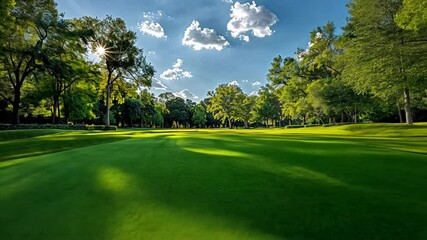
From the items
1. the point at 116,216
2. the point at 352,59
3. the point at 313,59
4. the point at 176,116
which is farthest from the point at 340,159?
the point at 176,116

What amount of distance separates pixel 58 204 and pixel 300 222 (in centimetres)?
332

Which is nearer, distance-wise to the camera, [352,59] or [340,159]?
[340,159]

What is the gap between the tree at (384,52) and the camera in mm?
20375

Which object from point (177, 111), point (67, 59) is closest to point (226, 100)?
point (177, 111)

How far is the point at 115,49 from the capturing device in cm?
3956

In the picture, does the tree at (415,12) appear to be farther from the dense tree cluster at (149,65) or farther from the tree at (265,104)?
the tree at (265,104)

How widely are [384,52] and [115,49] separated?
34.3 metres

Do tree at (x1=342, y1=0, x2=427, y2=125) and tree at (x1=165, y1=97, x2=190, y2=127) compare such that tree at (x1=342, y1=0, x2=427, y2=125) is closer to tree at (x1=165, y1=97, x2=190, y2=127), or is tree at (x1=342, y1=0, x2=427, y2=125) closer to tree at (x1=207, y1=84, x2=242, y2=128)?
tree at (x1=207, y1=84, x2=242, y2=128)

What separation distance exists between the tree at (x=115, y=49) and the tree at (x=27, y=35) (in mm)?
7682

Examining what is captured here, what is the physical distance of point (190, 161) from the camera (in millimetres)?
6375

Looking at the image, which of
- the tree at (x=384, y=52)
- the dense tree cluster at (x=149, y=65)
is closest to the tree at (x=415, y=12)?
the dense tree cluster at (x=149, y=65)

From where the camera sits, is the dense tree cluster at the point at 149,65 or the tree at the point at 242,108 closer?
the dense tree cluster at the point at 149,65

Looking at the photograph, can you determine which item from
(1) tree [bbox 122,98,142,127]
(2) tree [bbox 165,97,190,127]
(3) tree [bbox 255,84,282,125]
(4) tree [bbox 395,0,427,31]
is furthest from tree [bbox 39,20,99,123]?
(2) tree [bbox 165,97,190,127]

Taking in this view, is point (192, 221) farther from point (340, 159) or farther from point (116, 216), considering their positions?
point (340, 159)
